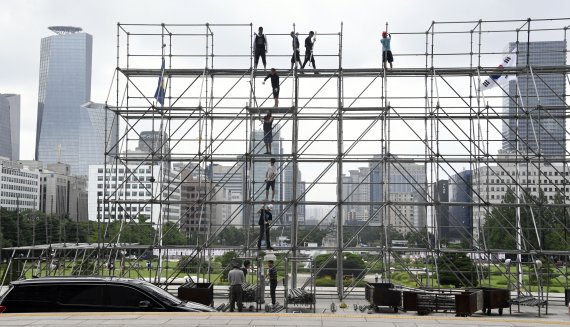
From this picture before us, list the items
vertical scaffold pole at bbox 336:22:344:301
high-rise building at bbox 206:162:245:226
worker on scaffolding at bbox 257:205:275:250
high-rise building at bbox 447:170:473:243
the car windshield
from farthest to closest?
high-rise building at bbox 447:170:473:243, high-rise building at bbox 206:162:245:226, vertical scaffold pole at bbox 336:22:344:301, worker on scaffolding at bbox 257:205:275:250, the car windshield

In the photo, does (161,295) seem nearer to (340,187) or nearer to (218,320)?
(218,320)

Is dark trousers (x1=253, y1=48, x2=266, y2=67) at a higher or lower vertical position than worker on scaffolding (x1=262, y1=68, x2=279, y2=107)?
higher

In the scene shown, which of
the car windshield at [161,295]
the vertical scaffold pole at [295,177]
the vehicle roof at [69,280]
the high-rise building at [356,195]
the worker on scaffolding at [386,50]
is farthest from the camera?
the high-rise building at [356,195]

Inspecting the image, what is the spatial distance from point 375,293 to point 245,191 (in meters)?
5.49

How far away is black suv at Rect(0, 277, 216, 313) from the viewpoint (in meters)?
13.1

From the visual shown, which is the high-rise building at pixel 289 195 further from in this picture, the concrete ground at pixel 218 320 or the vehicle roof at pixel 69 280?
the concrete ground at pixel 218 320

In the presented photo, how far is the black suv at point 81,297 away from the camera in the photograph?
13124 mm

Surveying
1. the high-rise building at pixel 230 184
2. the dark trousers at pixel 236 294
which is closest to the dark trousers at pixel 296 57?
the high-rise building at pixel 230 184

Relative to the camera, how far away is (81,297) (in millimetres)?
13242

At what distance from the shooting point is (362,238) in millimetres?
23938

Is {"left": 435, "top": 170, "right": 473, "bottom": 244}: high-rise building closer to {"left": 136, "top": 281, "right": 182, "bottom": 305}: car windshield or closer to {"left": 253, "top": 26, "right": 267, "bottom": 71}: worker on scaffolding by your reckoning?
{"left": 253, "top": 26, "right": 267, "bottom": 71}: worker on scaffolding

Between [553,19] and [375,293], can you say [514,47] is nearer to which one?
[553,19]

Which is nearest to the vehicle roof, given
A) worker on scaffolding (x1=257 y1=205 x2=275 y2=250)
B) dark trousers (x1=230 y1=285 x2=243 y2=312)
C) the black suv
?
the black suv

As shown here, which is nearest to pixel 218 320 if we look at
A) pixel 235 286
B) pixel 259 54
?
pixel 235 286
